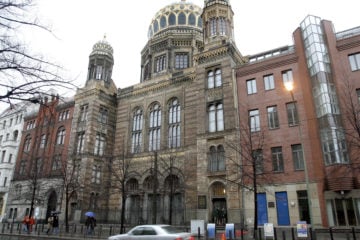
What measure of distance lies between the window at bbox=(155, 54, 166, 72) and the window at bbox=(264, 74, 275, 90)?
22.7 meters

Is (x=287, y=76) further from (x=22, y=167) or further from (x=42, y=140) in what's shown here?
(x=22, y=167)

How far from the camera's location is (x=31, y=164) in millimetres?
43781

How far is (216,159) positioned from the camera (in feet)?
94.8

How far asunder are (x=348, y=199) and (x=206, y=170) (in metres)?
12.1

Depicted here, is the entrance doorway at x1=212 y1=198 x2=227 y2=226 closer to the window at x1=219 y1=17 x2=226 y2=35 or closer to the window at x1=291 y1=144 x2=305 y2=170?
the window at x1=291 y1=144 x2=305 y2=170

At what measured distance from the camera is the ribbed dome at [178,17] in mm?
51125

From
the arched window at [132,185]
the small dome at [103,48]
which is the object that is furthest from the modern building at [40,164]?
the small dome at [103,48]

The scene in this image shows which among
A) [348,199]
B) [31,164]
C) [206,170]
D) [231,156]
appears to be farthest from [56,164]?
[348,199]

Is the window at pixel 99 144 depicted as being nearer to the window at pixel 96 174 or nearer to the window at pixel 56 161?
the window at pixel 96 174

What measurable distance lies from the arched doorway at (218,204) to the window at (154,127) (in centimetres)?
986

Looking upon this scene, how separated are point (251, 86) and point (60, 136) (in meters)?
28.3

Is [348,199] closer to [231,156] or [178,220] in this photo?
Answer: [231,156]

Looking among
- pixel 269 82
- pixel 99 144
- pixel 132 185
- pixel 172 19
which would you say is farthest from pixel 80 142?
pixel 172 19

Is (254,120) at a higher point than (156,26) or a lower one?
lower
